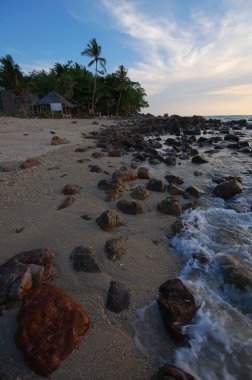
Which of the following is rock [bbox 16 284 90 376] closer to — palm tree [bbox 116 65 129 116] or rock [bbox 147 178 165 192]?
rock [bbox 147 178 165 192]

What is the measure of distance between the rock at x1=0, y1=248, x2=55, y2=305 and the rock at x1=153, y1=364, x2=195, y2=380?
1.72m

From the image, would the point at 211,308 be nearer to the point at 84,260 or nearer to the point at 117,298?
the point at 117,298

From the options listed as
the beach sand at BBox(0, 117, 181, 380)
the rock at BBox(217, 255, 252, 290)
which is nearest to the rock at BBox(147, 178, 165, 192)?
the beach sand at BBox(0, 117, 181, 380)

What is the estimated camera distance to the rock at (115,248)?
13.7ft

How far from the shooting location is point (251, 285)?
3.70m

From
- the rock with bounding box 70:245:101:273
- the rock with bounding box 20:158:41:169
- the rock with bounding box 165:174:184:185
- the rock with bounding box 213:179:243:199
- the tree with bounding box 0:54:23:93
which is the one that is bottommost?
the rock with bounding box 165:174:184:185

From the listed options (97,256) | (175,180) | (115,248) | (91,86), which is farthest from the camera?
(91,86)

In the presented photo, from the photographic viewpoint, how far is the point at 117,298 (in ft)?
11.0

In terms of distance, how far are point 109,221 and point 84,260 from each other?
3.69 feet

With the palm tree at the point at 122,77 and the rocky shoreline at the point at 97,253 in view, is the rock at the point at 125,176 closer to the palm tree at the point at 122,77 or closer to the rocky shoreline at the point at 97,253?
the rocky shoreline at the point at 97,253

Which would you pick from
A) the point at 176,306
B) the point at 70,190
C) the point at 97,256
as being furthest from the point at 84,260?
the point at 70,190

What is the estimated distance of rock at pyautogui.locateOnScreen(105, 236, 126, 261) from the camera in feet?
13.7

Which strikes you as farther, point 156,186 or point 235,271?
point 156,186

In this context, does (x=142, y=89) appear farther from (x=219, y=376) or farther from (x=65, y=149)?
(x=219, y=376)
